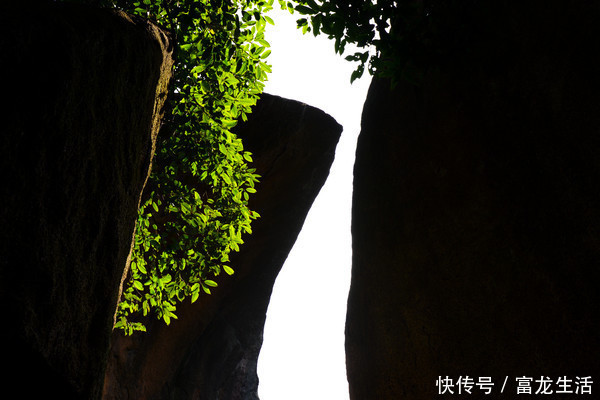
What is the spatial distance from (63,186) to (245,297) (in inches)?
519

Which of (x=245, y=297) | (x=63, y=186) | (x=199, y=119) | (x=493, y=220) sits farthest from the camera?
(x=245, y=297)

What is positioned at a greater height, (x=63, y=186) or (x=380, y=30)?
(x=380, y=30)

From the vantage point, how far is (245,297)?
14.9 m

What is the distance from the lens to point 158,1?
5.83 meters

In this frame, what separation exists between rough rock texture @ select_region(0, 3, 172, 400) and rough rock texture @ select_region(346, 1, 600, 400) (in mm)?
3672

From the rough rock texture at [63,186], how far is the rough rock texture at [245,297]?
30.9 ft

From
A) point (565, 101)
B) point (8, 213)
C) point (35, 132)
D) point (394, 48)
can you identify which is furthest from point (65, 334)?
point (565, 101)

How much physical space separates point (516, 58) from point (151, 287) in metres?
5.69

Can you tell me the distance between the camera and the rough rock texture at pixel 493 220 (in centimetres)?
384

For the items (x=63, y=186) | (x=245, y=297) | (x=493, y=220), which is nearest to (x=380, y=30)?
(x=493, y=220)

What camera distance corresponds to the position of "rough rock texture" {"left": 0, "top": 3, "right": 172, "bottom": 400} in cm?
176

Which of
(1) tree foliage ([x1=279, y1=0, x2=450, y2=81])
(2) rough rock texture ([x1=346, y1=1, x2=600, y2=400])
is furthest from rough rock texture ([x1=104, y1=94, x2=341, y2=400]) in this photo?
(1) tree foliage ([x1=279, y1=0, x2=450, y2=81])

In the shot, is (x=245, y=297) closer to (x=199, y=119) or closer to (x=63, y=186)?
(x=199, y=119)

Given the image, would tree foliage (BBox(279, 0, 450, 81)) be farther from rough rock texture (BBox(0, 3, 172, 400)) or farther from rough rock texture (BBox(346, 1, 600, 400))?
rough rock texture (BBox(0, 3, 172, 400))
